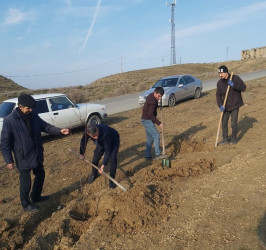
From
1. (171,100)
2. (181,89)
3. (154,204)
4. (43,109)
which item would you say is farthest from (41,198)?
(181,89)

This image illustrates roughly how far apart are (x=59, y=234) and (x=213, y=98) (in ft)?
45.0

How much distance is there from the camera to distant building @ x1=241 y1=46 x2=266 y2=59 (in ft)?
243

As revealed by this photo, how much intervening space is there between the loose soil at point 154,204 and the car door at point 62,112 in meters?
1.87

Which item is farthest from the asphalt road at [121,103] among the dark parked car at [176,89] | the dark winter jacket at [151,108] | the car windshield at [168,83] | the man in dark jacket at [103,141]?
the man in dark jacket at [103,141]

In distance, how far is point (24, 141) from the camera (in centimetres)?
448

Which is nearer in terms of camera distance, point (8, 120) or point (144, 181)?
point (8, 120)

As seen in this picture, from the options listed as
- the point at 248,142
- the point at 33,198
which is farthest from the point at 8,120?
the point at 248,142

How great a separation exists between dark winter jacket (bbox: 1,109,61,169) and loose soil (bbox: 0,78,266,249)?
0.96 metres

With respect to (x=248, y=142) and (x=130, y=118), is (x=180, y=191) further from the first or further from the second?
(x=130, y=118)

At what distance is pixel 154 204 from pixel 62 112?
234 inches

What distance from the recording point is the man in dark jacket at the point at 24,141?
4.34 metres

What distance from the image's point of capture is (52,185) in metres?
6.00

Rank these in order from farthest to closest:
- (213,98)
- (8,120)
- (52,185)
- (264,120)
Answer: (213,98) < (264,120) < (52,185) < (8,120)

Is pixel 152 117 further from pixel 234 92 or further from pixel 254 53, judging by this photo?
pixel 254 53
